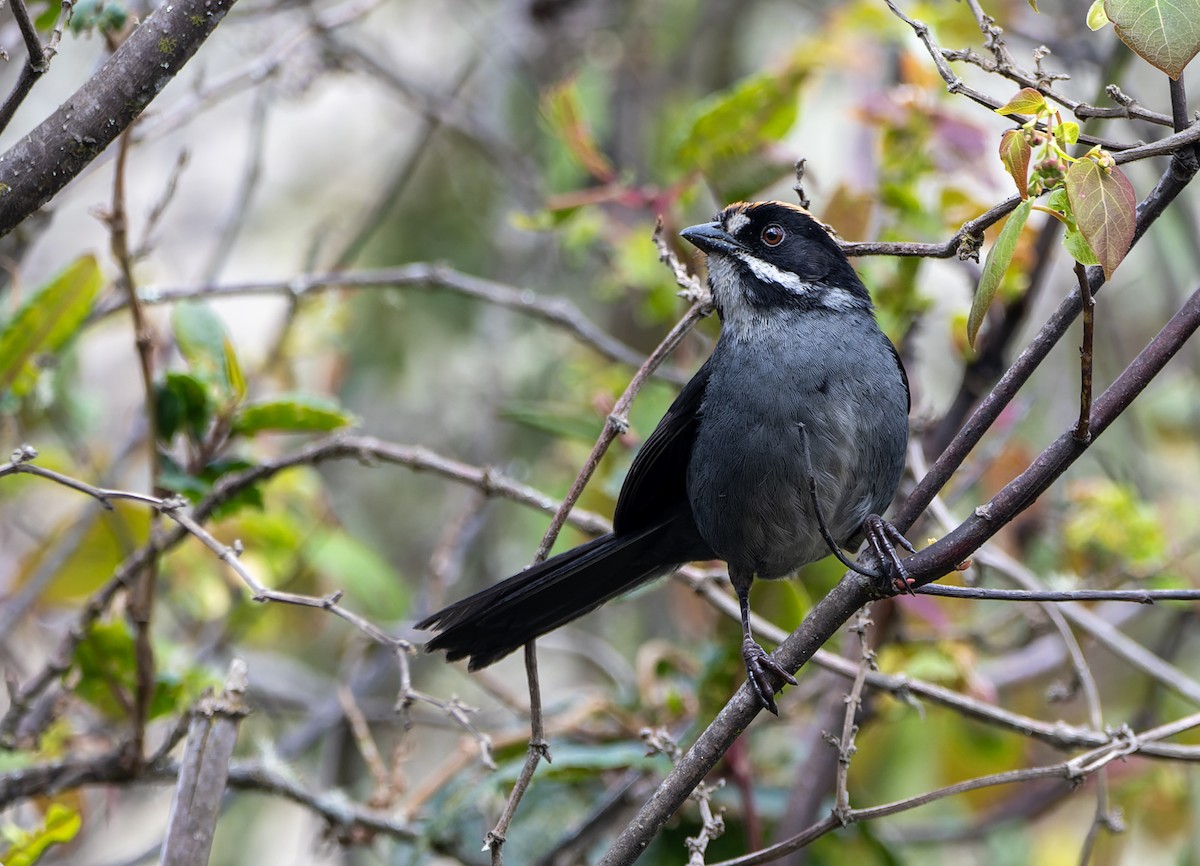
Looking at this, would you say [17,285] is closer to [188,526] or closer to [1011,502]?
[188,526]

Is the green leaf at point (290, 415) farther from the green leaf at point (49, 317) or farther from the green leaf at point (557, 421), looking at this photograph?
the green leaf at point (557, 421)

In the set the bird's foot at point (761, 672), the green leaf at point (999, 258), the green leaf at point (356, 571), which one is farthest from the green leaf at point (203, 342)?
the green leaf at point (999, 258)

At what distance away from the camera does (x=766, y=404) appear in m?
3.27

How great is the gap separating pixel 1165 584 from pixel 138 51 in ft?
12.9

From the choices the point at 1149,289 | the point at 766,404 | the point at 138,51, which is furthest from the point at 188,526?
the point at 1149,289

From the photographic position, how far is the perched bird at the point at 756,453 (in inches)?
128

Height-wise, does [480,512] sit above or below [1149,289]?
below

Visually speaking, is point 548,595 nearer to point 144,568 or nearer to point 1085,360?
point 144,568

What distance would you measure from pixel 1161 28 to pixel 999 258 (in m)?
0.48

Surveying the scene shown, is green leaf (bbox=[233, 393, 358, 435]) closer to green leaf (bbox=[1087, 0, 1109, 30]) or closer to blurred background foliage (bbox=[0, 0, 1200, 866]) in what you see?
blurred background foliage (bbox=[0, 0, 1200, 866])

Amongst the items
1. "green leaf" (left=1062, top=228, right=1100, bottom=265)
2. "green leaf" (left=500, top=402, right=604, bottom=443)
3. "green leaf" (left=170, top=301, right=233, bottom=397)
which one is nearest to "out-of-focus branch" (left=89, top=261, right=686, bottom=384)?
"green leaf" (left=170, top=301, right=233, bottom=397)

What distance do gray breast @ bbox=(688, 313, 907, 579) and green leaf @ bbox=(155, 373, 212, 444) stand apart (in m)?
1.43

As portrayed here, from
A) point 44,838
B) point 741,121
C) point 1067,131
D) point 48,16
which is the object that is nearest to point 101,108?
point 48,16

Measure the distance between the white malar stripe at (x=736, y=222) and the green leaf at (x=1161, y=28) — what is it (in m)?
1.75
